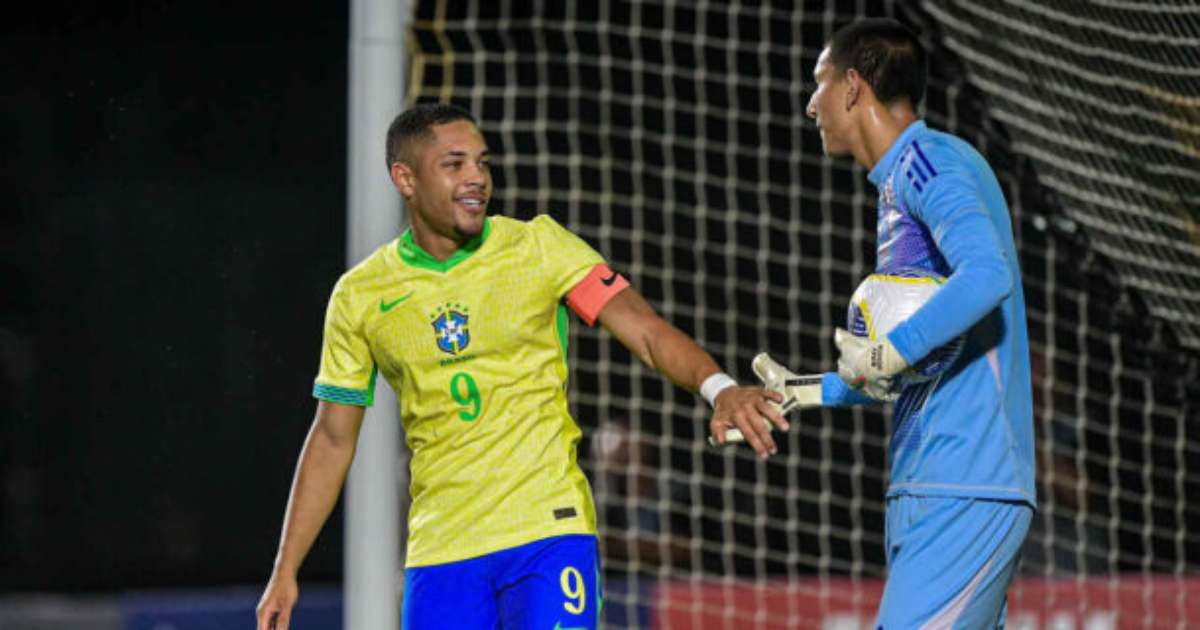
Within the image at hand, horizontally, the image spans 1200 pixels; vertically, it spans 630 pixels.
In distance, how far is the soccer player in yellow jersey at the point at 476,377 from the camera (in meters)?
3.44

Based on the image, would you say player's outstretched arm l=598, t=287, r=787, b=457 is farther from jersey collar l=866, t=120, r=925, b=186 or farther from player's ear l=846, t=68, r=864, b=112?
player's ear l=846, t=68, r=864, b=112

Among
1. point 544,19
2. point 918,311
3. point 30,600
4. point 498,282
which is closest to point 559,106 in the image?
point 544,19

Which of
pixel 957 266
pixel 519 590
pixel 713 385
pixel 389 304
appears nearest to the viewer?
pixel 957 266

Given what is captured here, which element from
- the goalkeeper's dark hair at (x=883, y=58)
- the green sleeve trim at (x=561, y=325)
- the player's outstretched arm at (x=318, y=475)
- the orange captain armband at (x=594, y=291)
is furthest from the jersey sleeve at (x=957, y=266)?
the player's outstretched arm at (x=318, y=475)

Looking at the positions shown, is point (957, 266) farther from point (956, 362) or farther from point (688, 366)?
point (688, 366)

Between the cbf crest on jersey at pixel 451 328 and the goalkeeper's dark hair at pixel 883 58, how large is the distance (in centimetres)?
85

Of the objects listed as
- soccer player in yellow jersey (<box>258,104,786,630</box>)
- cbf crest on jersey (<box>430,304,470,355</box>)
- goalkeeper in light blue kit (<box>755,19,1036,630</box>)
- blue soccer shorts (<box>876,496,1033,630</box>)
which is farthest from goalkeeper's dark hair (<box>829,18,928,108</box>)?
cbf crest on jersey (<box>430,304,470,355</box>)

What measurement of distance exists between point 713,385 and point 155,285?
6.23m

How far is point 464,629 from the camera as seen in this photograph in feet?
11.3

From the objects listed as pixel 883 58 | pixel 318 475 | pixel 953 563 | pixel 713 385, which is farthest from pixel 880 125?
pixel 318 475

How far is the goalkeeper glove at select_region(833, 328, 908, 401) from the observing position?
2924mm

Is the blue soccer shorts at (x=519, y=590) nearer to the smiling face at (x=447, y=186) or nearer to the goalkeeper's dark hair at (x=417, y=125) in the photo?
the smiling face at (x=447, y=186)

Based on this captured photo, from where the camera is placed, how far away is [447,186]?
3.55 m

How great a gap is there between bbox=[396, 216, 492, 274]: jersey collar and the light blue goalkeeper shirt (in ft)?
2.73
